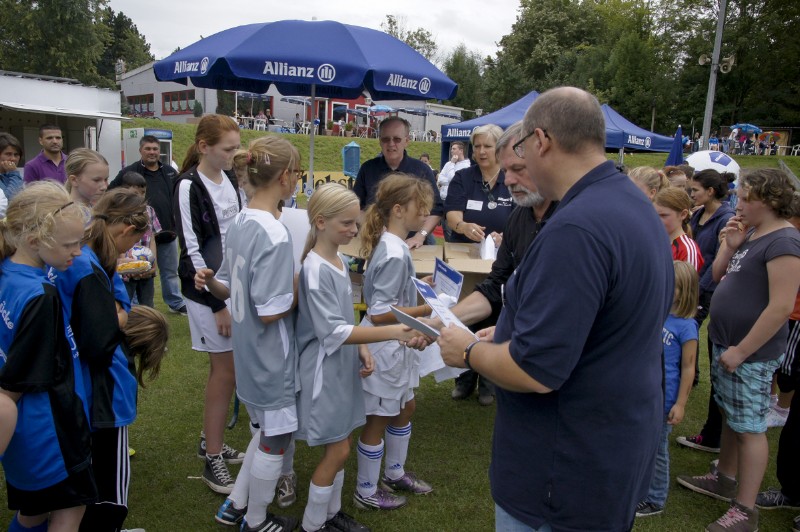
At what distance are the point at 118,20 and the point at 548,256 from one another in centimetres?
9671

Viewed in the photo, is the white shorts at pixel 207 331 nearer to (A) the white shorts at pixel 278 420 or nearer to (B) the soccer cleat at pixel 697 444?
(A) the white shorts at pixel 278 420

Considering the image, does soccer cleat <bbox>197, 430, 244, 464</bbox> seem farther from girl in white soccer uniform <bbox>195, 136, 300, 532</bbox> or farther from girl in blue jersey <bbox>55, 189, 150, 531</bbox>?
girl in blue jersey <bbox>55, 189, 150, 531</bbox>

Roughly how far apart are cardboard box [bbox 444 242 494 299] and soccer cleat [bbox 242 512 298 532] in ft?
6.13

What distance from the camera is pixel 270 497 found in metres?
2.72

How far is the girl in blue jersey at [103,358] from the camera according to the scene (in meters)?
2.16

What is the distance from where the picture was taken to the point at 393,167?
4695 mm

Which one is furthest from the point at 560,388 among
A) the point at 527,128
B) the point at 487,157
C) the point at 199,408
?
the point at 199,408

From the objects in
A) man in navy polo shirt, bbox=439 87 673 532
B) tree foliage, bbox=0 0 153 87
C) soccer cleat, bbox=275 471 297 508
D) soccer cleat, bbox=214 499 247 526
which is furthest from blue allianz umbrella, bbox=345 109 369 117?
man in navy polo shirt, bbox=439 87 673 532

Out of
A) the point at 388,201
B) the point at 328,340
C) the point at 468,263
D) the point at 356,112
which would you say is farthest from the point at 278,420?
the point at 356,112

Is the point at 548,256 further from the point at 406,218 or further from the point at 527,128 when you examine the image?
the point at 406,218

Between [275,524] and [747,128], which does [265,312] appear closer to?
[275,524]

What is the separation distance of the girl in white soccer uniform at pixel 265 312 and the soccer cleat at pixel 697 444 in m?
3.22

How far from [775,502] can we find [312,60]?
4336 mm

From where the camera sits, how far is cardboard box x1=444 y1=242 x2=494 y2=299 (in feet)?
12.7
